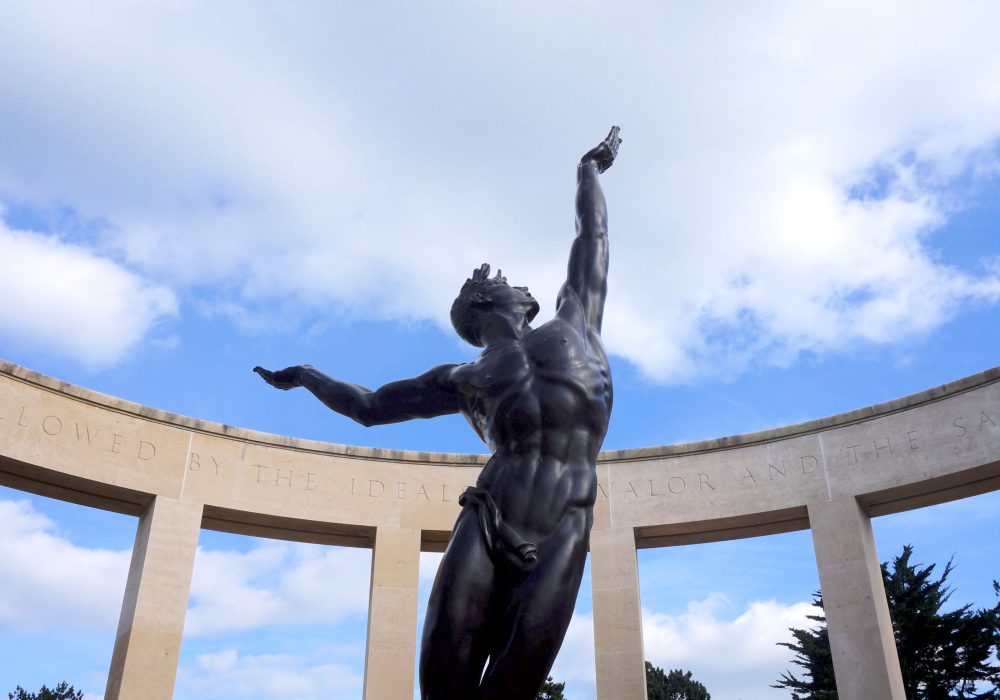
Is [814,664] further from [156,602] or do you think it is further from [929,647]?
[156,602]

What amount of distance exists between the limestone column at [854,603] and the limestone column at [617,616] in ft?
11.6

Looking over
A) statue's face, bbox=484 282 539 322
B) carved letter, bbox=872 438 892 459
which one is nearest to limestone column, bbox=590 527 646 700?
carved letter, bbox=872 438 892 459

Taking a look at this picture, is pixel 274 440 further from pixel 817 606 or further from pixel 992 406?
pixel 817 606

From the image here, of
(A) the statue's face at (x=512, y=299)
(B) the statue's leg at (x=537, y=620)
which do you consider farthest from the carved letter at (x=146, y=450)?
(B) the statue's leg at (x=537, y=620)

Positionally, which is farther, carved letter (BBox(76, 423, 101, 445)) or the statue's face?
carved letter (BBox(76, 423, 101, 445))

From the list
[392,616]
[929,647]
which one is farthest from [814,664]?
[392,616]

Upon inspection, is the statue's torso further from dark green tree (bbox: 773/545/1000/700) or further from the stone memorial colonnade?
dark green tree (bbox: 773/545/1000/700)

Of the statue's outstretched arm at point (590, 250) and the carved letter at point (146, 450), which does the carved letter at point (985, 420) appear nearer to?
the statue's outstretched arm at point (590, 250)

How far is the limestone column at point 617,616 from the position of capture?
57.9 ft

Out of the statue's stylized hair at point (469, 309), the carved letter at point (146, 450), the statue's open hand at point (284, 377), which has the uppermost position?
the carved letter at point (146, 450)

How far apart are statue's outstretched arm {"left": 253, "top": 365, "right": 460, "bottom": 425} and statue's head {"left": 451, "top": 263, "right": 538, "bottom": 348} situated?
327 millimetres

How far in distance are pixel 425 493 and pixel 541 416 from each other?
50.7 feet

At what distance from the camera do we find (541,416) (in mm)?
4590

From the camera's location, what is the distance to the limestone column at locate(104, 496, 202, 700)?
16.3 m
